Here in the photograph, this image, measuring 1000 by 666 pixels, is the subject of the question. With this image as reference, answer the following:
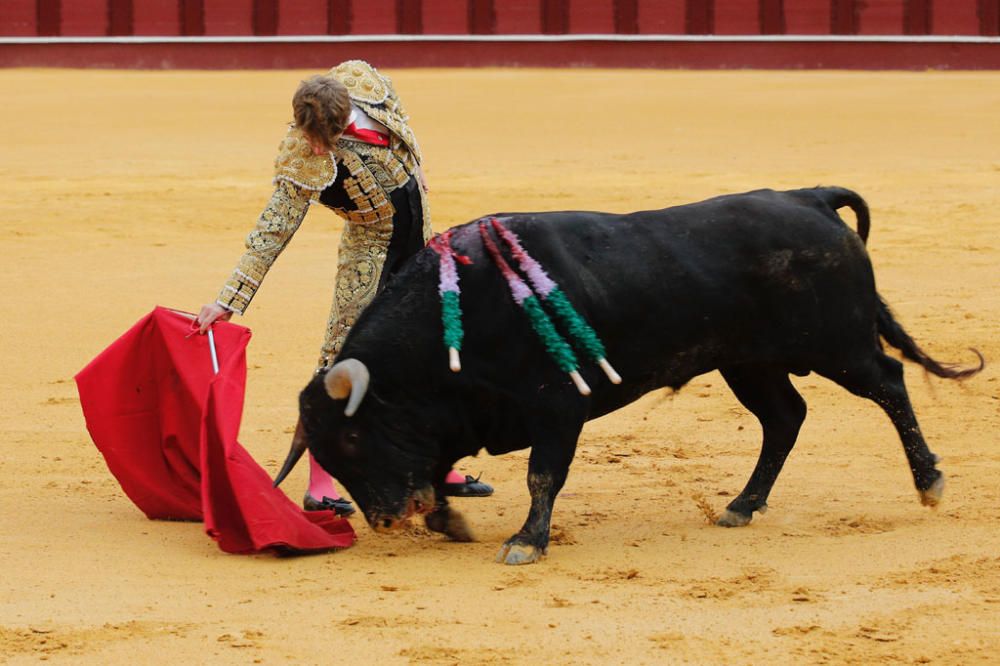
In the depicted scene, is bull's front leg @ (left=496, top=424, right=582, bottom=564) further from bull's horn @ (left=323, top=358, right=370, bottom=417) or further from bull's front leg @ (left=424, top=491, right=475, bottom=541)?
bull's horn @ (left=323, top=358, right=370, bottom=417)

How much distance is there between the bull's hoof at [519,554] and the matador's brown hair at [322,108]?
1.06m

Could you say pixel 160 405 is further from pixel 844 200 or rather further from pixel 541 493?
pixel 844 200

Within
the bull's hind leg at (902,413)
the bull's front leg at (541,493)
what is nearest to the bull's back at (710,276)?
the bull's hind leg at (902,413)

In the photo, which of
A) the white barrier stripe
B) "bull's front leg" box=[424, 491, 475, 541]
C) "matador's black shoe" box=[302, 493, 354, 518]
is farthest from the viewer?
the white barrier stripe

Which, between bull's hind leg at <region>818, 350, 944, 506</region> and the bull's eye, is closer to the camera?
the bull's eye

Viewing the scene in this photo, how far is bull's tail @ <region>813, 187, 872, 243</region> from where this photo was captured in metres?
4.39

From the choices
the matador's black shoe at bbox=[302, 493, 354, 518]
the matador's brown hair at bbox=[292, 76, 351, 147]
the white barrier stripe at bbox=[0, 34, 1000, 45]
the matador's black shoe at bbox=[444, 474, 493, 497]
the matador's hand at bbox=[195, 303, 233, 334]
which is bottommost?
the matador's black shoe at bbox=[444, 474, 493, 497]

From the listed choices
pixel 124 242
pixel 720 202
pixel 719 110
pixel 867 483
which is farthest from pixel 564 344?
pixel 719 110

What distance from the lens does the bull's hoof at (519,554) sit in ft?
13.1

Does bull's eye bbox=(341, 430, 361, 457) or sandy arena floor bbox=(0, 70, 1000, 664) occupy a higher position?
→ bull's eye bbox=(341, 430, 361, 457)

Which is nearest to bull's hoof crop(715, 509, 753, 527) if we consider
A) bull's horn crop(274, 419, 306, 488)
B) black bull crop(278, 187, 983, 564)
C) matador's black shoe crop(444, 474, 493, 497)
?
black bull crop(278, 187, 983, 564)

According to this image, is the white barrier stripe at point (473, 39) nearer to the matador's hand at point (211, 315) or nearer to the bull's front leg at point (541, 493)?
the matador's hand at point (211, 315)

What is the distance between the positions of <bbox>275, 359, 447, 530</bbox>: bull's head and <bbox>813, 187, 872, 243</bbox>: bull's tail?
3.92ft

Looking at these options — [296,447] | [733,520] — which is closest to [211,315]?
[296,447]
